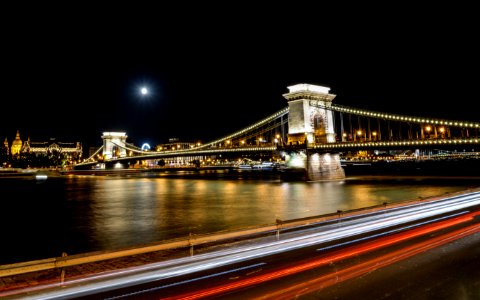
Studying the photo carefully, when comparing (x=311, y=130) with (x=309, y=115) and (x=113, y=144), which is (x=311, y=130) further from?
(x=113, y=144)

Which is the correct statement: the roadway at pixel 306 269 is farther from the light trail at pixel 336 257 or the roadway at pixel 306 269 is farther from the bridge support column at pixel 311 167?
the bridge support column at pixel 311 167

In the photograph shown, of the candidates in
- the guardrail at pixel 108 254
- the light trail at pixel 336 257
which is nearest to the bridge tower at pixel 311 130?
the light trail at pixel 336 257

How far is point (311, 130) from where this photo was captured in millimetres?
47406

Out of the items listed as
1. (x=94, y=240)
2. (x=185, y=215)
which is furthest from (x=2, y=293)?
(x=185, y=215)

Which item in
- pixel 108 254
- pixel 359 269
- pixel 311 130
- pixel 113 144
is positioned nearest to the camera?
pixel 108 254

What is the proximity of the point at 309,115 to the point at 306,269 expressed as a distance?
42.1m

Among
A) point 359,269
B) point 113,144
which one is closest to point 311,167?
point 359,269

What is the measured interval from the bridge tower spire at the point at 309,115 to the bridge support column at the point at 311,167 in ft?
7.14

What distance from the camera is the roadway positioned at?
568 centimetres

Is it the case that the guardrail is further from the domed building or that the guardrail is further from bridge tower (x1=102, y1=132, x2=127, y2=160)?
the domed building

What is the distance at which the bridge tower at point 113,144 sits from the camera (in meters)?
119

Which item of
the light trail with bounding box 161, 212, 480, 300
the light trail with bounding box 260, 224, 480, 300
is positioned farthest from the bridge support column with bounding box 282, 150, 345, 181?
the light trail with bounding box 260, 224, 480, 300

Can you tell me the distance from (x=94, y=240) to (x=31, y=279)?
5.53 m

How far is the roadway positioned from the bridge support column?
34168 millimetres
